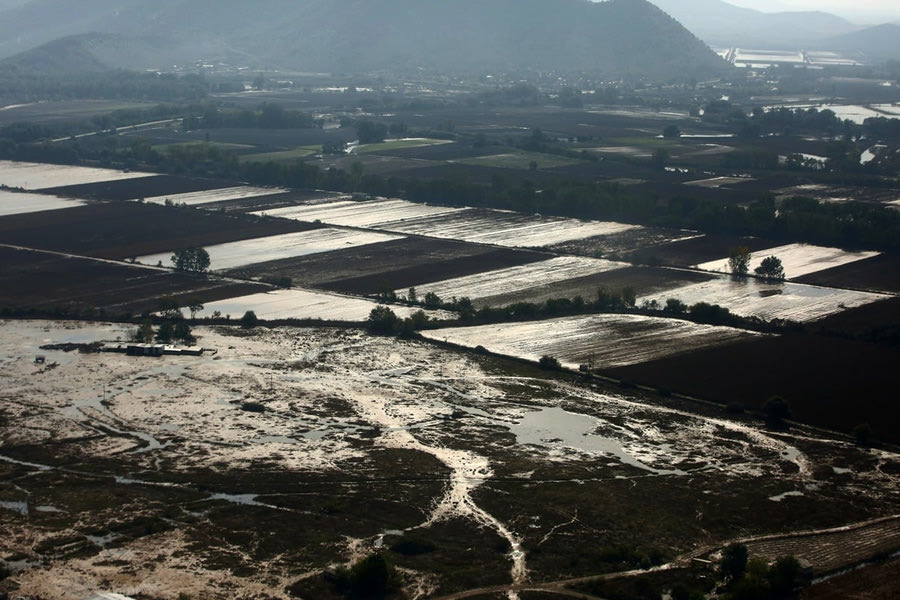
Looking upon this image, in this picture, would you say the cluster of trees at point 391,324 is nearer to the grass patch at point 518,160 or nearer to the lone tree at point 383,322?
the lone tree at point 383,322

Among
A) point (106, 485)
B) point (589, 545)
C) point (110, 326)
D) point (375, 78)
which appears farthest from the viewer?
point (375, 78)

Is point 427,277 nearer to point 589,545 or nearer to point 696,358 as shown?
point 696,358

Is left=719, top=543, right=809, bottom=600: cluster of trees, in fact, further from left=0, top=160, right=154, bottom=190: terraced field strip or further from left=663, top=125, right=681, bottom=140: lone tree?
left=663, top=125, right=681, bottom=140: lone tree

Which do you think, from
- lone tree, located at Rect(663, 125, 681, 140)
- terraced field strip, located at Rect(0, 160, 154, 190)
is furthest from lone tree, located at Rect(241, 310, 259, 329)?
lone tree, located at Rect(663, 125, 681, 140)

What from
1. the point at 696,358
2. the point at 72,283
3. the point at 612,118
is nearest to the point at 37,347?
the point at 72,283

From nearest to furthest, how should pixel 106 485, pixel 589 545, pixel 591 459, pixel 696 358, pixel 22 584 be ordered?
1. pixel 22 584
2. pixel 589 545
3. pixel 106 485
4. pixel 591 459
5. pixel 696 358

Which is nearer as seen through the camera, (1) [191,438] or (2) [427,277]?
(1) [191,438]
